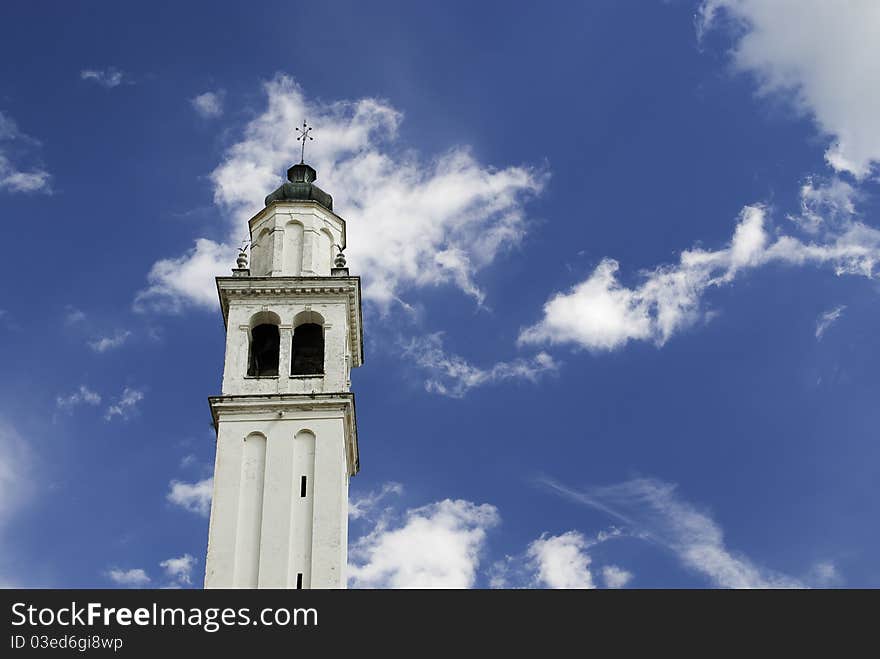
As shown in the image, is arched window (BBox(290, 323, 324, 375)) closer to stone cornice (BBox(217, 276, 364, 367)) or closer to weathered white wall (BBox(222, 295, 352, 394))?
weathered white wall (BBox(222, 295, 352, 394))

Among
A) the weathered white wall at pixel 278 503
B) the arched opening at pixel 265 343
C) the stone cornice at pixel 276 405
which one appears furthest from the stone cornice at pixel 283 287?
the weathered white wall at pixel 278 503

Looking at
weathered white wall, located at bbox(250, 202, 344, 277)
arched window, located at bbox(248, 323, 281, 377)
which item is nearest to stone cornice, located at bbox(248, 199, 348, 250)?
weathered white wall, located at bbox(250, 202, 344, 277)

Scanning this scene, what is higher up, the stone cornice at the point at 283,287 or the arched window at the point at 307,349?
the stone cornice at the point at 283,287

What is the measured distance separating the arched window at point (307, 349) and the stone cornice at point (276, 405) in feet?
11.9

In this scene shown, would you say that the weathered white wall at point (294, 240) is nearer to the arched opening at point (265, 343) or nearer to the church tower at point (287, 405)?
the church tower at point (287, 405)

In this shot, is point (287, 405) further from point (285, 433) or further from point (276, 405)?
point (285, 433)

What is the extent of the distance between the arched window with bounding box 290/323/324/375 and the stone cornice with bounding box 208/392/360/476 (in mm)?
3638

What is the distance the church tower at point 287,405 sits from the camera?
45062 millimetres

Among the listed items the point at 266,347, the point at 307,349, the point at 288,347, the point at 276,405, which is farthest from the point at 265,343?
the point at 276,405

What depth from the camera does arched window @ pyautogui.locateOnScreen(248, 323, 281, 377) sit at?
5262cm

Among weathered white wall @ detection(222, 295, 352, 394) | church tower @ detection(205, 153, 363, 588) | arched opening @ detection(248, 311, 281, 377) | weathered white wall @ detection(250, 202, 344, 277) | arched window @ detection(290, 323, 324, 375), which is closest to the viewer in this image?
church tower @ detection(205, 153, 363, 588)

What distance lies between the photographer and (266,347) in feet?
175

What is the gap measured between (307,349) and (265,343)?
1.87 meters
